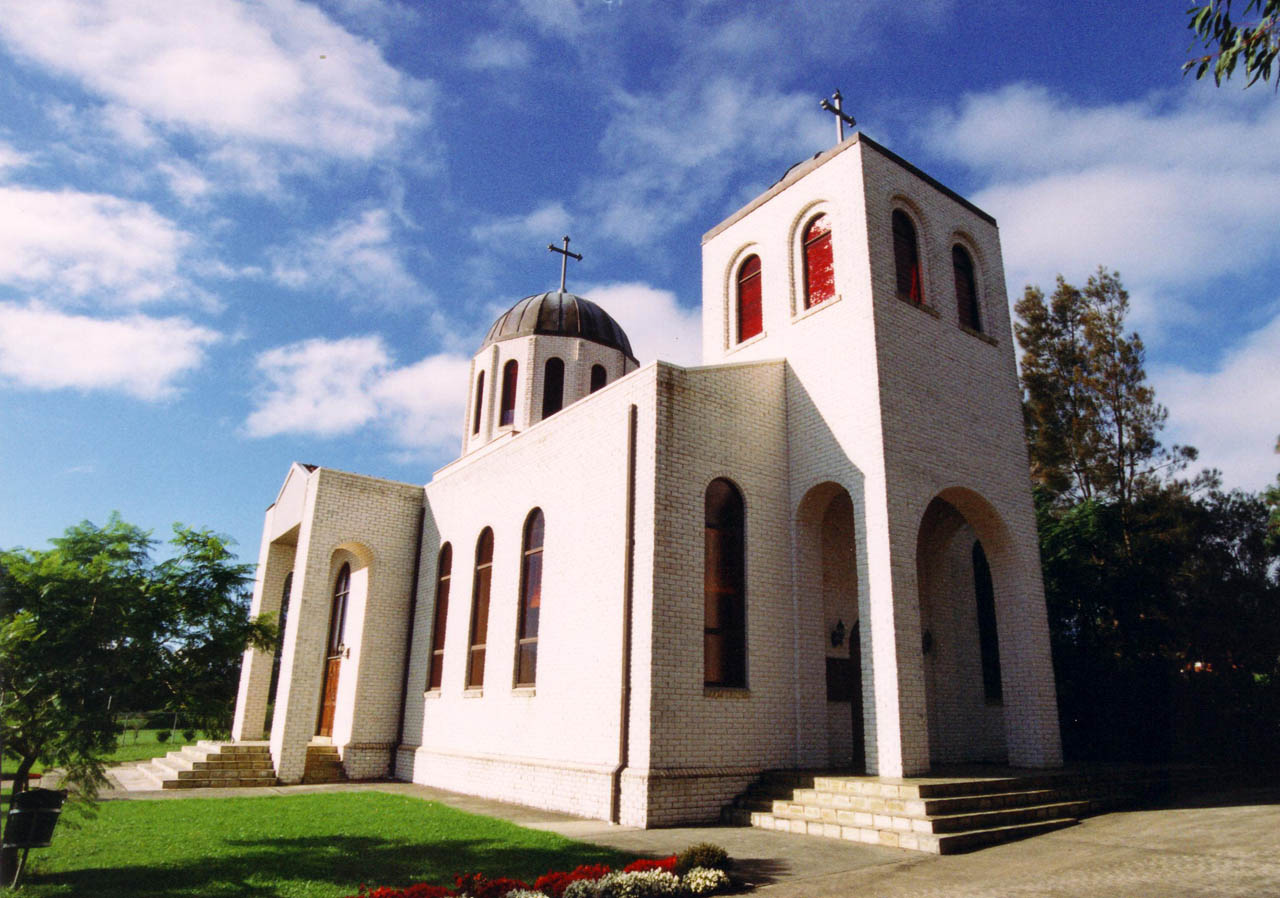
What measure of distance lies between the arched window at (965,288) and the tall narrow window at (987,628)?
384 cm

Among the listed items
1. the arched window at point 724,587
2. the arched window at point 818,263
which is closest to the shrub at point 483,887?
the arched window at point 724,587

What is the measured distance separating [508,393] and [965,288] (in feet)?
33.4

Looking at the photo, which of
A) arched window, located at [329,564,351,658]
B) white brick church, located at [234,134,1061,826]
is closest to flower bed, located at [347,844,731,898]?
white brick church, located at [234,134,1061,826]

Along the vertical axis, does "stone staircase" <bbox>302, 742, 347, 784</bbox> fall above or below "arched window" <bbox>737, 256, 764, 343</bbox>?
below

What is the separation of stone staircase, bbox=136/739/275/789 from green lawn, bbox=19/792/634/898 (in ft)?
9.82

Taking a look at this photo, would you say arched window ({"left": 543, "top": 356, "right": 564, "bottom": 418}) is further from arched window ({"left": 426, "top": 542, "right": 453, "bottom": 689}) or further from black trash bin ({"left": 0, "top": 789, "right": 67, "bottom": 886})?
black trash bin ({"left": 0, "top": 789, "right": 67, "bottom": 886})

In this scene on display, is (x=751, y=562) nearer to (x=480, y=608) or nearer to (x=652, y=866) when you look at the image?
(x=652, y=866)

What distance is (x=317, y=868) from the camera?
7.40 m

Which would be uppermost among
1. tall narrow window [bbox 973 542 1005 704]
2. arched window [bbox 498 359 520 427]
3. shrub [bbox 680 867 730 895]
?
arched window [bbox 498 359 520 427]

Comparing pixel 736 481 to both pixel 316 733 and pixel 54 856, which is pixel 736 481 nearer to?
pixel 54 856

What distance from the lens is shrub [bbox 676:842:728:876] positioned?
23.0ft

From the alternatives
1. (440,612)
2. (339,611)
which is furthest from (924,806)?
(339,611)

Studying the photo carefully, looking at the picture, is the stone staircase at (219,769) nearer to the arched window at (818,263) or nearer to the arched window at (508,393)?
the arched window at (508,393)

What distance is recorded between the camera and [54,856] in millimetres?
7504
